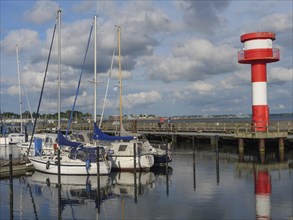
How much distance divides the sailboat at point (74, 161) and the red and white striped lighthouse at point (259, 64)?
50.9ft

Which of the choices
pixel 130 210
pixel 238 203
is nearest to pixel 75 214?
pixel 130 210

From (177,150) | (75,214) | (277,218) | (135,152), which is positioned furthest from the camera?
(177,150)

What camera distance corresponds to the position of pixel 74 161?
29.4 m

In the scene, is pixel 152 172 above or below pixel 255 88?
below

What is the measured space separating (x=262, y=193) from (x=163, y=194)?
17.9 ft

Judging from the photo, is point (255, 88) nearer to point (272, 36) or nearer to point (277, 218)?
point (272, 36)

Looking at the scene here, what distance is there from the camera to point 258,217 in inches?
719

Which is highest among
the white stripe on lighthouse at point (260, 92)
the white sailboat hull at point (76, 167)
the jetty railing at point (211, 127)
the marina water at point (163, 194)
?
the white stripe on lighthouse at point (260, 92)

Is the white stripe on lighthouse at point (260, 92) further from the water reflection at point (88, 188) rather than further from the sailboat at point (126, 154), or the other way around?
the sailboat at point (126, 154)

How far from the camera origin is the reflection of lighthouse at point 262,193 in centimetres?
1888

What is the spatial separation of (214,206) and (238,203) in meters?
1.36

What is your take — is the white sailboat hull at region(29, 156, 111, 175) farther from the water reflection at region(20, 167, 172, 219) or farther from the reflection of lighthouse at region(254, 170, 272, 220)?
the reflection of lighthouse at region(254, 170, 272, 220)

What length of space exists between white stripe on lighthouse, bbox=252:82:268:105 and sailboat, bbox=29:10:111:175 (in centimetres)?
1567

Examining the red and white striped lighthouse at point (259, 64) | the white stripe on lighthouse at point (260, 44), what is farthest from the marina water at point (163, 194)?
the white stripe on lighthouse at point (260, 44)
